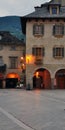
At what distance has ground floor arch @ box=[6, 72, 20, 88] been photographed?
66250 millimetres

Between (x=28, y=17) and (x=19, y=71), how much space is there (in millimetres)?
12896

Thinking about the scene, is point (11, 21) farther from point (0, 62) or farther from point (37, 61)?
point (37, 61)

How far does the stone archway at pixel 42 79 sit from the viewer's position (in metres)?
59.8

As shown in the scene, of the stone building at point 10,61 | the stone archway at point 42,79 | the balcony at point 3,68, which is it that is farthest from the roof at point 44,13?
the balcony at point 3,68

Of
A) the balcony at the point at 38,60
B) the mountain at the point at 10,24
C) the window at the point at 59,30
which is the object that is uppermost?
the mountain at the point at 10,24

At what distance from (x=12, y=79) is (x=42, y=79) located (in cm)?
604

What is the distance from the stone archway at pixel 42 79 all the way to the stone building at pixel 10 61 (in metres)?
3.31

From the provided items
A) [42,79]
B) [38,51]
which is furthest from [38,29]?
[42,79]

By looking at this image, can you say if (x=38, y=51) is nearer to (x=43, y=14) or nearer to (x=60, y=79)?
(x=43, y=14)

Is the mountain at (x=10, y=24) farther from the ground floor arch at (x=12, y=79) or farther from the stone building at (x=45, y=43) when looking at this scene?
the stone building at (x=45, y=43)

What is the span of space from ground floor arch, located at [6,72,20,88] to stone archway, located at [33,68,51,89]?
3.73 meters

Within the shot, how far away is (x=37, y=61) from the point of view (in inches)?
2191

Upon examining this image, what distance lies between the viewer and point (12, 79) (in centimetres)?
6675

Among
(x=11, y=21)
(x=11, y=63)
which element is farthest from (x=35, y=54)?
(x=11, y=21)
